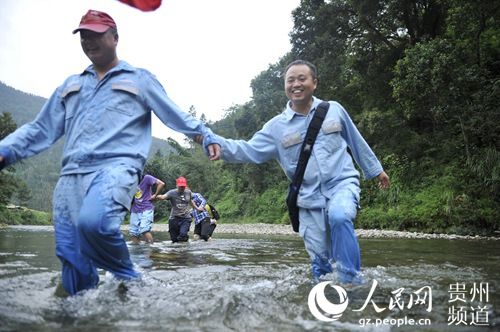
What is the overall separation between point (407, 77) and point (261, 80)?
105 feet

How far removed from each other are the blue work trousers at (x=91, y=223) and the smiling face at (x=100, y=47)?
86 cm

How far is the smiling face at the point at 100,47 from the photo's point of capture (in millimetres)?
3339

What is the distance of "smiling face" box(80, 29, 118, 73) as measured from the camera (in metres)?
3.34

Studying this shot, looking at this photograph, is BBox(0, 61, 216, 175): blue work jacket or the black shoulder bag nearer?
BBox(0, 61, 216, 175): blue work jacket

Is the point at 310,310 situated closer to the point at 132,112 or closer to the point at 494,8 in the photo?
the point at 132,112

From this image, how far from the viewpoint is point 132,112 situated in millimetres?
3406

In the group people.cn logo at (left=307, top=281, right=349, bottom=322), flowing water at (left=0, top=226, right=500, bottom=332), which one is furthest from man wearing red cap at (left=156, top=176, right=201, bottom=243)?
people.cn logo at (left=307, top=281, right=349, bottom=322)

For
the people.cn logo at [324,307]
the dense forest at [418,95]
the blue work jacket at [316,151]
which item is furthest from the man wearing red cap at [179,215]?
the people.cn logo at [324,307]

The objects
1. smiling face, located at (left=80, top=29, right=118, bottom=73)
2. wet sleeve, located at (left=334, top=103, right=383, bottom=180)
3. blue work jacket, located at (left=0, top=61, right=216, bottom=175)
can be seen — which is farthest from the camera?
wet sleeve, located at (left=334, top=103, right=383, bottom=180)

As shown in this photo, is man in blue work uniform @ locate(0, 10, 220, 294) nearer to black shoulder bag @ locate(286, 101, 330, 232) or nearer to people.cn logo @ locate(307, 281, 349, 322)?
black shoulder bag @ locate(286, 101, 330, 232)

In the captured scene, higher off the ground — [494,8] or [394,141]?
[494,8]

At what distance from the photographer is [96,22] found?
10.8 ft

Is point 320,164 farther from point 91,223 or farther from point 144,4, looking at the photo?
point 144,4

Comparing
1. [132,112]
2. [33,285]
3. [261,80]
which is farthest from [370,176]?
[261,80]
